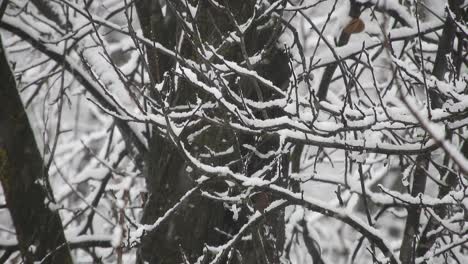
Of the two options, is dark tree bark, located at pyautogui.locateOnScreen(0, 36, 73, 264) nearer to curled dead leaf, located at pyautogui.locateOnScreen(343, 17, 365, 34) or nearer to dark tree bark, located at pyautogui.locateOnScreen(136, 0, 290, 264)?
dark tree bark, located at pyautogui.locateOnScreen(136, 0, 290, 264)

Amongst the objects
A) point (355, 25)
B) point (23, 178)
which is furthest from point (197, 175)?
point (355, 25)

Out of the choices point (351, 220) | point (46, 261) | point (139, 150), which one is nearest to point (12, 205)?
point (46, 261)

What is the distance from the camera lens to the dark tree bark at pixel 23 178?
2.52 metres

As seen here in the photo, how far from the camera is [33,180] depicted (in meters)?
2.58

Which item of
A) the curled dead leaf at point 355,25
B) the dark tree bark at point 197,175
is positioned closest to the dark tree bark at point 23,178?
the dark tree bark at point 197,175

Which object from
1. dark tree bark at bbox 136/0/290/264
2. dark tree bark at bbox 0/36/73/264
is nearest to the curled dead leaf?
dark tree bark at bbox 136/0/290/264

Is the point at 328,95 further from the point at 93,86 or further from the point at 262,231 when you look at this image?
the point at 93,86

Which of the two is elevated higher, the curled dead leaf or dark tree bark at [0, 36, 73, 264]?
the curled dead leaf

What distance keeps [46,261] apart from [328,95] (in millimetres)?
2439

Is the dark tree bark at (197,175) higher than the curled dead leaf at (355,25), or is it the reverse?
the curled dead leaf at (355,25)

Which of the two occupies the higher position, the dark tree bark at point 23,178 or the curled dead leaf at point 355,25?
the curled dead leaf at point 355,25

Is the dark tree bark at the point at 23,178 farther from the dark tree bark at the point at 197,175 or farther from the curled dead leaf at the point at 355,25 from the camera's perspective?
the curled dead leaf at the point at 355,25

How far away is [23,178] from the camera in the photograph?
2.54 metres

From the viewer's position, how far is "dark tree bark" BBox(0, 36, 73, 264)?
252cm
